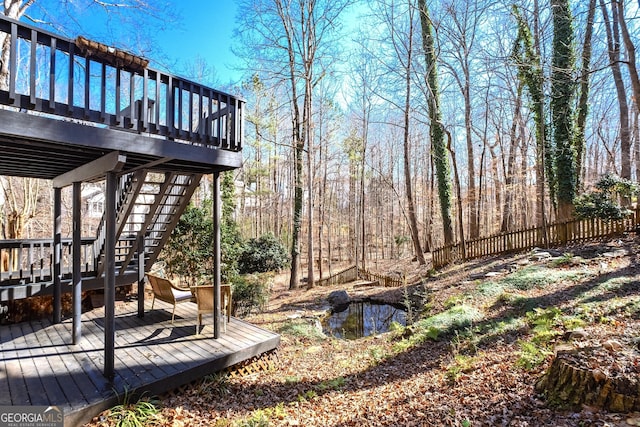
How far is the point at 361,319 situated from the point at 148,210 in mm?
6080

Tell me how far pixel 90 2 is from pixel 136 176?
529cm

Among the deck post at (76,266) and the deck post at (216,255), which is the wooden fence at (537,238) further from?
the deck post at (76,266)

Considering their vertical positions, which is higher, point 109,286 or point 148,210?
point 148,210

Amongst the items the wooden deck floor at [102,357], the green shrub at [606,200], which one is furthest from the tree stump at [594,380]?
the green shrub at [606,200]

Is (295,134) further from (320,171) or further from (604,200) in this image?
(604,200)

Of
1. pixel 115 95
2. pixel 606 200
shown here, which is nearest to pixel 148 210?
pixel 115 95

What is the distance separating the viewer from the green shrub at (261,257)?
13.4 m

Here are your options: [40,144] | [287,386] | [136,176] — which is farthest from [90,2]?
[287,386]

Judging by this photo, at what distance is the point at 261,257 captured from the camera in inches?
532

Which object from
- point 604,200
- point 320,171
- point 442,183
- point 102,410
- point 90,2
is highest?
point 90,2

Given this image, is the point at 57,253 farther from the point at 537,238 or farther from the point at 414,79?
the point at 414,79

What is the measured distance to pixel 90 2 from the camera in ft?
22.7

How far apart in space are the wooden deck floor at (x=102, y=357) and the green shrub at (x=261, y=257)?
757 centimetres

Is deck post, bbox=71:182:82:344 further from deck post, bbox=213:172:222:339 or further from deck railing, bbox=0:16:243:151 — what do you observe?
deck post, bbox=213:172:222:339
